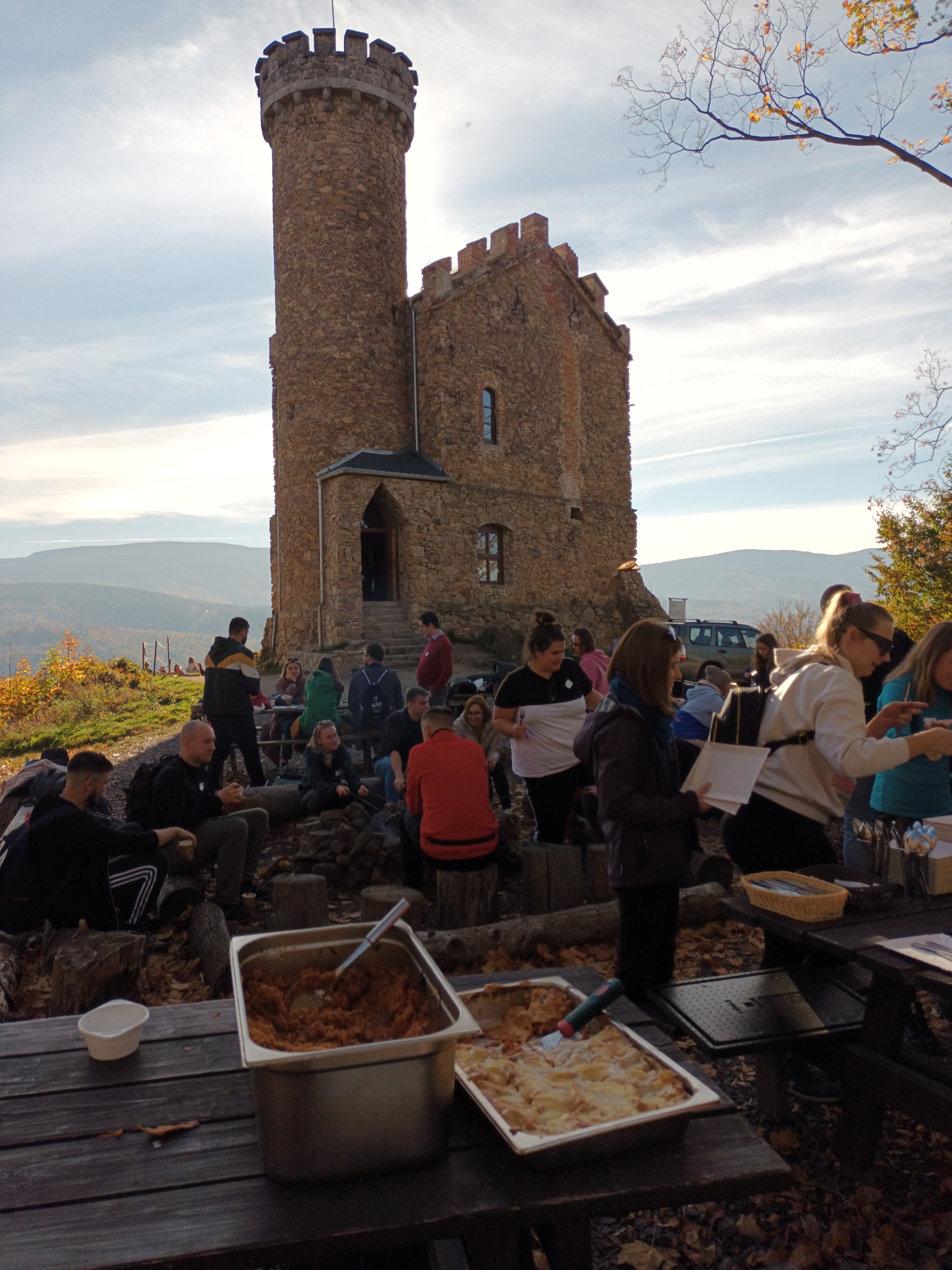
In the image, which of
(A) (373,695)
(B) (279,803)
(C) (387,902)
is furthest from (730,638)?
(C) (387,902)

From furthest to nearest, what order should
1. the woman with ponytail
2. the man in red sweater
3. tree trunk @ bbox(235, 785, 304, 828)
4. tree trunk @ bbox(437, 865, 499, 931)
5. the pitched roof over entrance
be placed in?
1. the pitched roof over entrance
2. the man in red sweater
3. tree trunk @ bbox(235, 785, 304, 828)
4. the woman with ponytail
5. tree trunk @ bbox(437, 865, 499, 931)

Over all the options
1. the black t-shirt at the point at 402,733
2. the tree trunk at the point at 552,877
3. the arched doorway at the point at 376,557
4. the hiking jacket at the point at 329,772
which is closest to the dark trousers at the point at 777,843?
the tree trunk at the point at 552,877

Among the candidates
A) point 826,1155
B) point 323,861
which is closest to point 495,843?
point 323,861

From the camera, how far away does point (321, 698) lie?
8.77 metres

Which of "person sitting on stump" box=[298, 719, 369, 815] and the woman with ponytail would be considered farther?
"person sitting on stump" box=[298, 719, 369, 815]

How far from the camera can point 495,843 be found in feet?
16.9

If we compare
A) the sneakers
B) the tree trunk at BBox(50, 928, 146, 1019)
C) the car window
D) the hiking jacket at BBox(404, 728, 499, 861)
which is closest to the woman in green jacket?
the hiking jacket at BBox(404, 728, 499, 861)

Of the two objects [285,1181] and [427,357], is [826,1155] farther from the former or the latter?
[427,357]

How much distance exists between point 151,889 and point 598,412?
21.0 meters

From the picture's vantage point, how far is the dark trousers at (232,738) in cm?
838

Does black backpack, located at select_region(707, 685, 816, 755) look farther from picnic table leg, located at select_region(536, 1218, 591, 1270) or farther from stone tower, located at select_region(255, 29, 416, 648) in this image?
stone tower, located at select_region(255, 29, 416, 648)

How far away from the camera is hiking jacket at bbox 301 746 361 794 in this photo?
288 inches

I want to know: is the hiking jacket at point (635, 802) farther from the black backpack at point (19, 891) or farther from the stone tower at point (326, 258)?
the stone tower at point (326, 258)

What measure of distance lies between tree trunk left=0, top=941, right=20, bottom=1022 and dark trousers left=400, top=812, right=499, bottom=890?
7.62 ft
